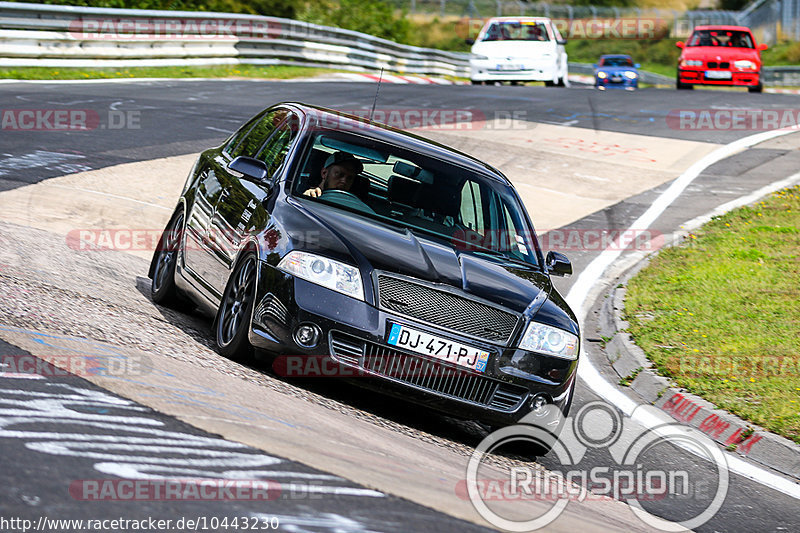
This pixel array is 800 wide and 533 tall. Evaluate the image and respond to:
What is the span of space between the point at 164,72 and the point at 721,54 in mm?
14055

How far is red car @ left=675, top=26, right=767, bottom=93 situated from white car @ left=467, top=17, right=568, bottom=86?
348 centimetres

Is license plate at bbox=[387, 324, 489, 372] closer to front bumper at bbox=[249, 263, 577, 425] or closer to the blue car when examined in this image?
front bumper at bbox=[249, 263, 577, 425]

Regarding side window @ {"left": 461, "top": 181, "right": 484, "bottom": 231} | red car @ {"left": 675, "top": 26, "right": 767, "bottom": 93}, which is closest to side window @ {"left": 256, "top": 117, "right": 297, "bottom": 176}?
side window @ {"left": 461, "top": 181, "right": 484, "bottom": 231}

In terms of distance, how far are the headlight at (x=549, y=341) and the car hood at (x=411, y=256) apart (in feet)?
0.49

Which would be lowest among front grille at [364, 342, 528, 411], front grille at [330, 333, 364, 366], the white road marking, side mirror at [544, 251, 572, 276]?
the white road marking

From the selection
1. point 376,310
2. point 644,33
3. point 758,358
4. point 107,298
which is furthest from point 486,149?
point 644,33

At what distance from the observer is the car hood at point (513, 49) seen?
27953mm

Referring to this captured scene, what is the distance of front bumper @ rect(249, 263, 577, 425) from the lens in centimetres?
600

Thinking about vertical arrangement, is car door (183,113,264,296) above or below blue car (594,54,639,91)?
above

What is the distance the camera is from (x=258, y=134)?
324 inches

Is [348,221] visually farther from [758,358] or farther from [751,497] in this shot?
[758,358]

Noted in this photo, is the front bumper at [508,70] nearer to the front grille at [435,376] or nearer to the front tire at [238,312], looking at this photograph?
the front tire at [238,312]

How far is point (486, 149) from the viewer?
57.2ft

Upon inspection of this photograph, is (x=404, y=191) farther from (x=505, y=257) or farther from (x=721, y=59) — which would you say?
(x=721, y=59)
